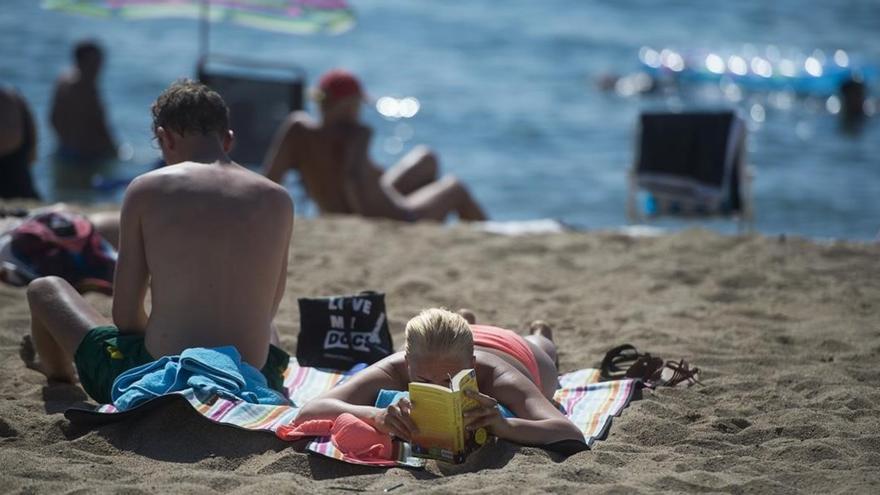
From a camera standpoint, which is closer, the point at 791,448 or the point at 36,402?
the point at 791,448

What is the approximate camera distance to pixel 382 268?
6145 millimetres

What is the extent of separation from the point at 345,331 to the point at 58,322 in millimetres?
1072

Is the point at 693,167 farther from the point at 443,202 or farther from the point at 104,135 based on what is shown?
the point at 104,135

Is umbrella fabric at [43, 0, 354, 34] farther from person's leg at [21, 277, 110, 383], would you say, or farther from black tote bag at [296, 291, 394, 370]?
person's leg at [21, 277, 110, 383]

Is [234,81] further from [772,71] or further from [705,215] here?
[772,71]

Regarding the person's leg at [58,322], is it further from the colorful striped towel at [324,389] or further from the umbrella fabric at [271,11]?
the umbrella fabric at [271,11]

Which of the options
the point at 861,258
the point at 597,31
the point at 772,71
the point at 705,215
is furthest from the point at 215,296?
the point at 597,31

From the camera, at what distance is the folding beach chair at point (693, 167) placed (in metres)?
8.05

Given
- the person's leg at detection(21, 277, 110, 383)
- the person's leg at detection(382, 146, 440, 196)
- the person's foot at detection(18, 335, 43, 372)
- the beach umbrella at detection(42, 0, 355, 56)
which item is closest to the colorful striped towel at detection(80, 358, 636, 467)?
the person's leg at detection(21, 277, 110, 383)

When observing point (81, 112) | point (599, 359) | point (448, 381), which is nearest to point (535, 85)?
point (81, 112)

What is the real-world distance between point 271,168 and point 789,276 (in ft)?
10.6

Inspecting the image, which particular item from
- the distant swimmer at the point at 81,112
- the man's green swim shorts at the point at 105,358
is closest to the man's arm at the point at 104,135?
the distant swimmer at the point at 81,112

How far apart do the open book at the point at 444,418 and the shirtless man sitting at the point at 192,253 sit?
0.78 metres

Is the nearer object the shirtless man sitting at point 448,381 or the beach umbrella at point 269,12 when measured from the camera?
the shirtless man sitting at point 448,381
